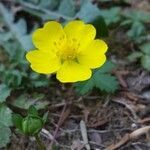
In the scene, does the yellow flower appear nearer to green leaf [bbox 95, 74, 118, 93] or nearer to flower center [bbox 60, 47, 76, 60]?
flower center [bbox 60, 47, 76, 60]

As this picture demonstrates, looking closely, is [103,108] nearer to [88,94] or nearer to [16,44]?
[88,94]

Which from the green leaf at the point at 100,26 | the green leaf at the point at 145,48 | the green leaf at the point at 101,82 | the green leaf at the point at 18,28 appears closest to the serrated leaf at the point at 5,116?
the green leaf at the point at 101,82

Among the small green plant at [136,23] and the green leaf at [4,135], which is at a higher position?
the small green plant at [136,23]

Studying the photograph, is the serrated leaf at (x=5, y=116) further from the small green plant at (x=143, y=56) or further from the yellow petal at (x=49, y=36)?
the small green plant at (x=143, y=56)

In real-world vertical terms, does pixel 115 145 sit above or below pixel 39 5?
below

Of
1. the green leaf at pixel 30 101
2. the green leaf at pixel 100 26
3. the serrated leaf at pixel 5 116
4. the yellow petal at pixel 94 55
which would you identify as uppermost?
the yellow petal at pixel 94 55

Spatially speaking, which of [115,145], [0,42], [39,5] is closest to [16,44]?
[0,42]

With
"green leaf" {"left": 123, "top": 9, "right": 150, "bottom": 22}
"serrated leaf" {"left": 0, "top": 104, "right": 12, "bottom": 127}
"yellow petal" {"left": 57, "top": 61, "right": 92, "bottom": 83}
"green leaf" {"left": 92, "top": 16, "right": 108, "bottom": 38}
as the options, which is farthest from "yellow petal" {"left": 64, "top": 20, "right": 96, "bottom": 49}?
"green leaf" {"left": 123, "top": 9, "right": 150, "bottom": 22}
